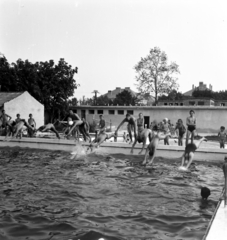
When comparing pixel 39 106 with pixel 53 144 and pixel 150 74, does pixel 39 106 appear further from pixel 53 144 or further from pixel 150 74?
pixel 150 74

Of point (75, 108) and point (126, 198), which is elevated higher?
point (75, 108)

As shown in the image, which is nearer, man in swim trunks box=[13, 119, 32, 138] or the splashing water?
the splashing water

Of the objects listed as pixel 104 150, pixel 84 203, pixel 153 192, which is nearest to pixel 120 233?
pixel 84 203

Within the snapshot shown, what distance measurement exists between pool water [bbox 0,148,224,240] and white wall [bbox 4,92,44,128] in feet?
47.9

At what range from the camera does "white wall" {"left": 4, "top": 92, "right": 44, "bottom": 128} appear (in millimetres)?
26719

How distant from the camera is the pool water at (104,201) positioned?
6016 millimetres

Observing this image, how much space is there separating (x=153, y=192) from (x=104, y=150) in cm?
724

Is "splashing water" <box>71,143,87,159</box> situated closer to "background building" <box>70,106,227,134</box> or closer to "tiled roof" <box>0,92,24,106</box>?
"background building" <box>70,106,227,134</box>

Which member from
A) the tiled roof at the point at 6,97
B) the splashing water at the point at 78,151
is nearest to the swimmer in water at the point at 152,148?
the splashing water at the point at 78,151

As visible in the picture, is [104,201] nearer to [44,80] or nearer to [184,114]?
[184,114]

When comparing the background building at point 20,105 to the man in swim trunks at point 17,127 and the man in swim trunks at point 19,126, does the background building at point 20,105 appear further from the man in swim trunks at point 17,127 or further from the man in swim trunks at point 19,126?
the man in swim trunks at point 19,126

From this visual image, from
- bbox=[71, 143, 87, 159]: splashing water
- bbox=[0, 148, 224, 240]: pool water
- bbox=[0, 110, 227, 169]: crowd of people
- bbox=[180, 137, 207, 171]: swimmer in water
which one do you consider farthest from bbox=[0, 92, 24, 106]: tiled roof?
bbox=[180, 137, 207, 171]: swimmer in water

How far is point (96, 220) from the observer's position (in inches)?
257

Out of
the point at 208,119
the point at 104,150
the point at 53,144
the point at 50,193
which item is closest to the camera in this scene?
the point at 50,193
